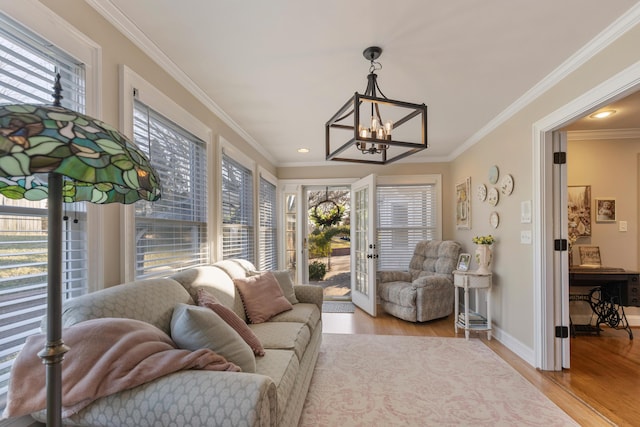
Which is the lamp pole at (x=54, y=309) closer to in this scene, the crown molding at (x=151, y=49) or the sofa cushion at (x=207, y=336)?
the sofa cushion at (x=207, y=336)

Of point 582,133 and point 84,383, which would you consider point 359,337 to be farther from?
point 582,133

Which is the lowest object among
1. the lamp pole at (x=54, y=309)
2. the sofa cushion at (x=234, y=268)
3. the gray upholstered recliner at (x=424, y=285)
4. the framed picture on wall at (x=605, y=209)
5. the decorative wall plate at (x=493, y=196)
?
the gray upholstered recliner at (x=424, y=285)

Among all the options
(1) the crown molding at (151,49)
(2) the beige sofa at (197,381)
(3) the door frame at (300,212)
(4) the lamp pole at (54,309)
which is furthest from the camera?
(3) the door frame at (300,212)

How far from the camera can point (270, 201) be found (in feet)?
17.9

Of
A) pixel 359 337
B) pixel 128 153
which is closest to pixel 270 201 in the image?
pixel 359 337

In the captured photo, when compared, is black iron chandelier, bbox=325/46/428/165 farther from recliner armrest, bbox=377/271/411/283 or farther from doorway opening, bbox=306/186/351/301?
doorway opening, bbox=306/186/351/301

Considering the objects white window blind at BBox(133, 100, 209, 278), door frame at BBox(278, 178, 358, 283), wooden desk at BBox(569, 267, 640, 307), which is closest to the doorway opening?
door frame at BBox(278, 178, 358, 283)

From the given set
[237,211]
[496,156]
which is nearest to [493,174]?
[496,156]

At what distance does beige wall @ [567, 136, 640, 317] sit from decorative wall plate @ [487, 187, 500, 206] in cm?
138

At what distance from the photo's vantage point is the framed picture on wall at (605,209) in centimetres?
413

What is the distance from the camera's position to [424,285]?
429 cm

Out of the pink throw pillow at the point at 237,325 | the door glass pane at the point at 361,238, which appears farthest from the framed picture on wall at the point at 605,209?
the pink throw pillow at the point at 237,325

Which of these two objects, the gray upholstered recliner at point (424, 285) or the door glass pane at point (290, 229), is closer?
the gray upholstered recliner at point (424, 285)

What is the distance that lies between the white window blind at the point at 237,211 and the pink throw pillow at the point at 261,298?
0.81m
